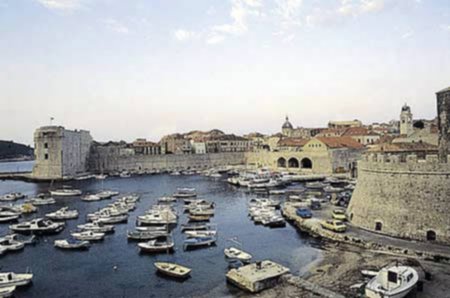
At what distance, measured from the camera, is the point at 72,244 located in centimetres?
2875

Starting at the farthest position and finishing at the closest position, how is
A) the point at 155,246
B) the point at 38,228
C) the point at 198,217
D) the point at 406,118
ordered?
the point at 406,118 < the point at 198,217 < the point at 38,228 < the point at 155,246

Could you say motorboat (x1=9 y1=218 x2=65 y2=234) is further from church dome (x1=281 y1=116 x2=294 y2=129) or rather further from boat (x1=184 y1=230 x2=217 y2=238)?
church dome (x1=281 y1=116 x2=294 y2=129)

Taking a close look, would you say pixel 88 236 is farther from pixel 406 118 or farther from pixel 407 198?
pixel 406 118

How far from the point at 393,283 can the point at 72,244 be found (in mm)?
19829

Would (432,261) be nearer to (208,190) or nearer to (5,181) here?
(208,190)

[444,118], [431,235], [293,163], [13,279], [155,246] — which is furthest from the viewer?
[293,163]

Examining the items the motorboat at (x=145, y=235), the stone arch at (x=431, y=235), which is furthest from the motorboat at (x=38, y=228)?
the stone arch at (x=431, y=235)

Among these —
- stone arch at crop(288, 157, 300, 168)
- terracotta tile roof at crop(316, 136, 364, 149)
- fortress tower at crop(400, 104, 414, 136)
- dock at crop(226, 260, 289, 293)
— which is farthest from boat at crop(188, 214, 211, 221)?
fortress tower at crop(400, 104, 414, 136)

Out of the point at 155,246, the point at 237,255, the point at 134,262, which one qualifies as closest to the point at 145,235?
the point at 155,246

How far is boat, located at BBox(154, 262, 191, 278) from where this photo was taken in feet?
72.2

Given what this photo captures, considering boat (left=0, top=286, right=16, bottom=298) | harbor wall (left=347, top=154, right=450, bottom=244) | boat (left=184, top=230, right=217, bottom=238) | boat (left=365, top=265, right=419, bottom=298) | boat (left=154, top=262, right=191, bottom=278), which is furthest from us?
boat (left=184, top=230, right=217, bottom=238)

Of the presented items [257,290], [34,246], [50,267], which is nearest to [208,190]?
[34,246]

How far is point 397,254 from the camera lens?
21938 millimetres

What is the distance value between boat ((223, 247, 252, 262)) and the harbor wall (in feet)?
24.3
